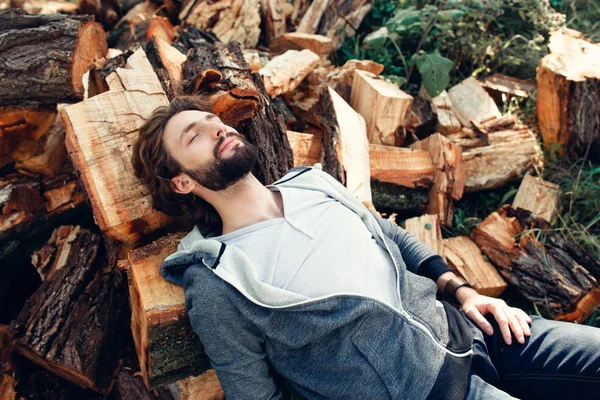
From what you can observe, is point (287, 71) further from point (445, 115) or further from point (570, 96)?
point (570, 96)

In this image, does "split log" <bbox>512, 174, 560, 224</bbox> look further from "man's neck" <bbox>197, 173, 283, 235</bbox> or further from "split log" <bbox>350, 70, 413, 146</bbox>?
"man's neck" <bbox>197, 173, 283, 235</bbox>

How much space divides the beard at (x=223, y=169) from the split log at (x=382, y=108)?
1310mm

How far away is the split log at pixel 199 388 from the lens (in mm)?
2301

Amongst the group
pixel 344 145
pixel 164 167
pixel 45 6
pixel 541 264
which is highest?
pixel 45 6

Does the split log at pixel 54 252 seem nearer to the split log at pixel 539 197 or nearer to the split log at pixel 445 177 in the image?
the split log at pixel 445 177

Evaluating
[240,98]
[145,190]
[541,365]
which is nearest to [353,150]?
[240,98]

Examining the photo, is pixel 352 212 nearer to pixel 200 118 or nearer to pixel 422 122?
pixel 200 118

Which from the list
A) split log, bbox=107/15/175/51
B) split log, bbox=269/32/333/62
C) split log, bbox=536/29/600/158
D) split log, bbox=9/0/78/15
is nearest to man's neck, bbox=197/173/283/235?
split log, bbox=107/15/175/51

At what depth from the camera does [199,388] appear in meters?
2.32

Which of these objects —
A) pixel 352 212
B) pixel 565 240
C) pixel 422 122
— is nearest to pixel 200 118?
pixel 352 212

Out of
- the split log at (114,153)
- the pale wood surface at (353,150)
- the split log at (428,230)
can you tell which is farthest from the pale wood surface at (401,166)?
the split log at (114,153)

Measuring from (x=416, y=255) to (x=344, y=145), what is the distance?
0.83 m

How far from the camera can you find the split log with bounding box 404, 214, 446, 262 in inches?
112

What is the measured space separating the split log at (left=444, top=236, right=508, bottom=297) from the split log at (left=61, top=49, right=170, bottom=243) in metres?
1.82
